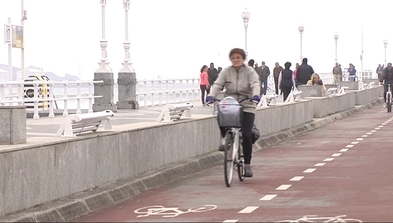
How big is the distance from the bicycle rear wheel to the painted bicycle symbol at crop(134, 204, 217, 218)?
80.9 inches

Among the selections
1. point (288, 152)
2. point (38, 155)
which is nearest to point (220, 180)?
point (38, 155)

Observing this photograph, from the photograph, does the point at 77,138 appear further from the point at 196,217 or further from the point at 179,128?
the point at 179,128

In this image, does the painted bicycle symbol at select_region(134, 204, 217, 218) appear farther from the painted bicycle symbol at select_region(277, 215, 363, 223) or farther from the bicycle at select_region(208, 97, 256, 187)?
the bicycle at select_region(208, 97, 256, 187)

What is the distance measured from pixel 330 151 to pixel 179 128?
592 cm

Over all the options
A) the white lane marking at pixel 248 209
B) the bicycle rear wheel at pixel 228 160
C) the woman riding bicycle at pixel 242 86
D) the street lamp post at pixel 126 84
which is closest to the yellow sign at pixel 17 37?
the street lamp post at pixel 126 84

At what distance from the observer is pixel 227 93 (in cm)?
1642

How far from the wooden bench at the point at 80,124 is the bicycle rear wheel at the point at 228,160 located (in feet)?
5.62

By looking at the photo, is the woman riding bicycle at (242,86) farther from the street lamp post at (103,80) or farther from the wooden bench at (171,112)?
the street lamp post at (103,80)

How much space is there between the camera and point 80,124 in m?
14.1

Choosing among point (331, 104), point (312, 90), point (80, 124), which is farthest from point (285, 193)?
point (331, 104)

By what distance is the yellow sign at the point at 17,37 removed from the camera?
42219 mm

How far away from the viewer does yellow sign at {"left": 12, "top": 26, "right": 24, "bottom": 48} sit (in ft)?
139

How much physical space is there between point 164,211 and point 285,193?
2.25 meters

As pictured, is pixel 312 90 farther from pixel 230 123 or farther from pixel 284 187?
pixel 284 187
